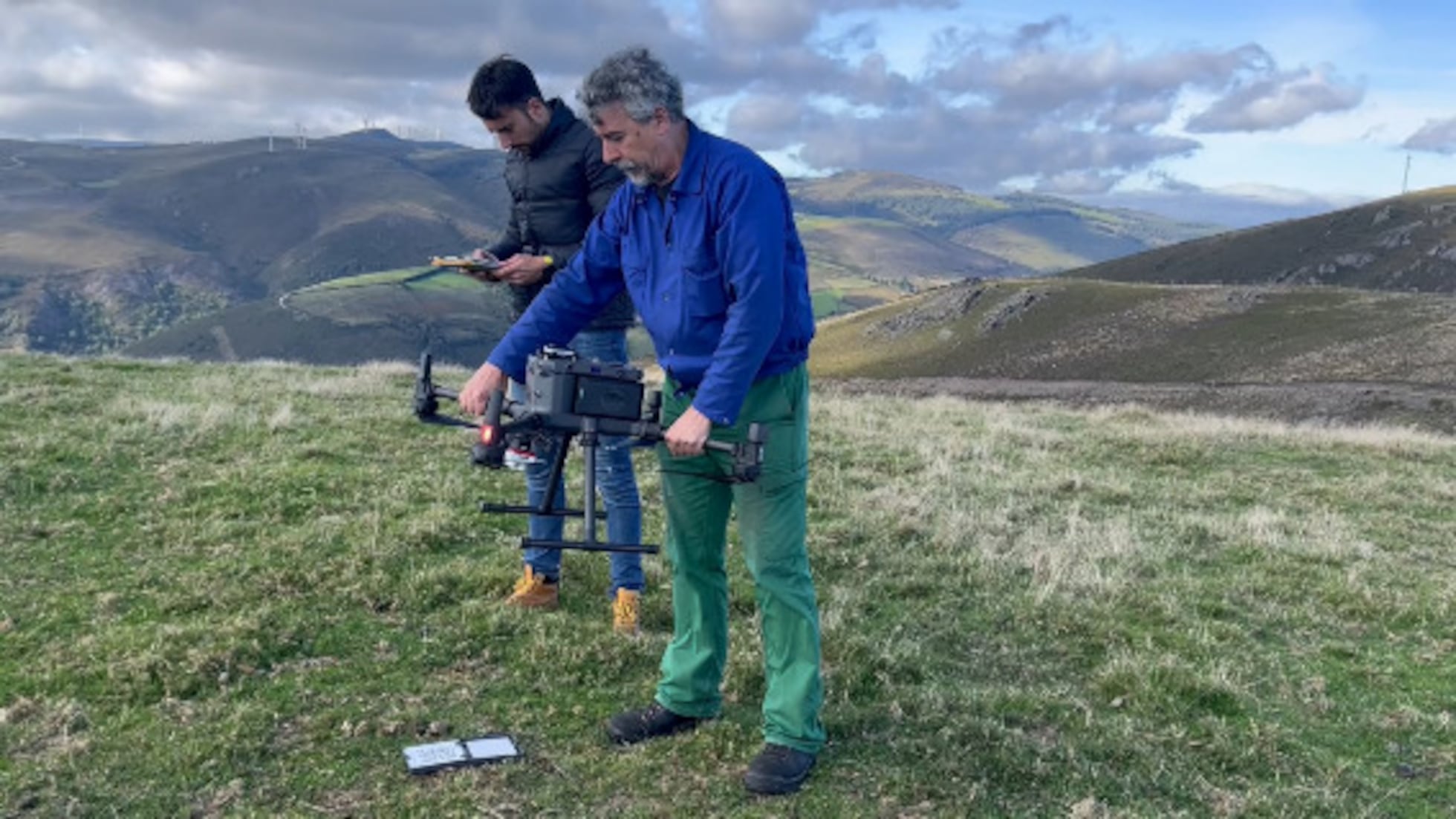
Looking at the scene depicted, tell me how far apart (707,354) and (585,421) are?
0.59m

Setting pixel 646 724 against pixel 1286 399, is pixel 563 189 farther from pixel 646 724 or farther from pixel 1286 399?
pixel 1286 399

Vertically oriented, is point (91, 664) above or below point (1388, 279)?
below

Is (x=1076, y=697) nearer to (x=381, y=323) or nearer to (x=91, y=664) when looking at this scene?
(x=91, y=664)

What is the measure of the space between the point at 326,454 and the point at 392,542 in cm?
369

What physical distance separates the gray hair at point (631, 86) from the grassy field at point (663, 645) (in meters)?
2.79

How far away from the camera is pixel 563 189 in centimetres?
596

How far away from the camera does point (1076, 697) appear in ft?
17.9

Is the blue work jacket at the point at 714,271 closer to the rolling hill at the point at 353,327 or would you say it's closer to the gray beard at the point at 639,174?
the gray beard at the point at 639,174

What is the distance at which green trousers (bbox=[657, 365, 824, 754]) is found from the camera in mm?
4418

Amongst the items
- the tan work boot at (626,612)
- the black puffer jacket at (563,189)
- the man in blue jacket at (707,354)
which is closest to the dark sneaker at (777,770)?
the man in blue jacket at (707,354)

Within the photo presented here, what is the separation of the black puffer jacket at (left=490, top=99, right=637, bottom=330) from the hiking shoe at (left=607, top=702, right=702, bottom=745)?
2.25 metres

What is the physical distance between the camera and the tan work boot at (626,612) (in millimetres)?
6031

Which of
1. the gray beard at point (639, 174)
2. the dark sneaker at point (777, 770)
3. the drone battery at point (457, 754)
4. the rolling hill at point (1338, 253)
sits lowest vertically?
the drone battery at point (457, 754)

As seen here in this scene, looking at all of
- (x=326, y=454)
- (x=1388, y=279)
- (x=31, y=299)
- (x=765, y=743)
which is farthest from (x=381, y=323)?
(x=765, y=743)
